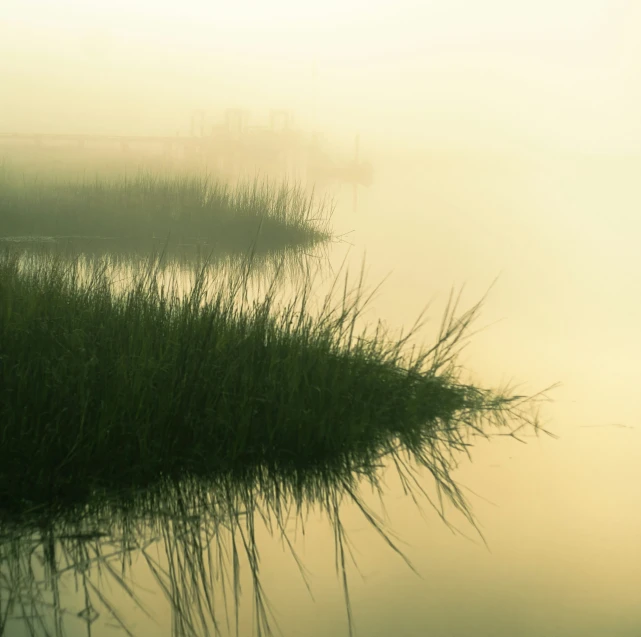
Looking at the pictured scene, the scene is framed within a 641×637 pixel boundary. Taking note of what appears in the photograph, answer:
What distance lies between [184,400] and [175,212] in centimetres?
800

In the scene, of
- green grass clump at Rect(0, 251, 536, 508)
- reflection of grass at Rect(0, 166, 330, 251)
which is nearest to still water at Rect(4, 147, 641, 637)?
green grass clump at Rect(0, 251, 536, 508)

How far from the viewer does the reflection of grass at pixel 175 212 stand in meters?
9.69

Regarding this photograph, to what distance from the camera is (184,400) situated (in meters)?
2.59

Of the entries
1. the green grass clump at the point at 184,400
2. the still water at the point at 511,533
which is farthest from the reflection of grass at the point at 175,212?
the green grass clump at the point at 184,400

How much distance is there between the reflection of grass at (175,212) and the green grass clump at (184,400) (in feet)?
19.5

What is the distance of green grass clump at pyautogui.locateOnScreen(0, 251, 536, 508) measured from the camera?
241 cm

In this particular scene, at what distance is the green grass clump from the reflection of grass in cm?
595

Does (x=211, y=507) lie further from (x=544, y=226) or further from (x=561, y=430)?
(x=544, y=226)

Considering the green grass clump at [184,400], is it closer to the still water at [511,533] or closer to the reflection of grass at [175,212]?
the still water at [511,533]

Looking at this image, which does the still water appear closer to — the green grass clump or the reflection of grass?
the green grass clump

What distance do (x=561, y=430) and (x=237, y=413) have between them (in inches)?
58.7

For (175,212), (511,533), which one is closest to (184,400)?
(511,533)

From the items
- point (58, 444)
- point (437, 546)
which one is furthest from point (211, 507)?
point (437, 546)

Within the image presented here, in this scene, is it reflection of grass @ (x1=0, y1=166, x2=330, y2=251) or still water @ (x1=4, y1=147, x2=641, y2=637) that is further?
reflection of grass @ (x1=0, y1=166, x2=330, y2=251)
